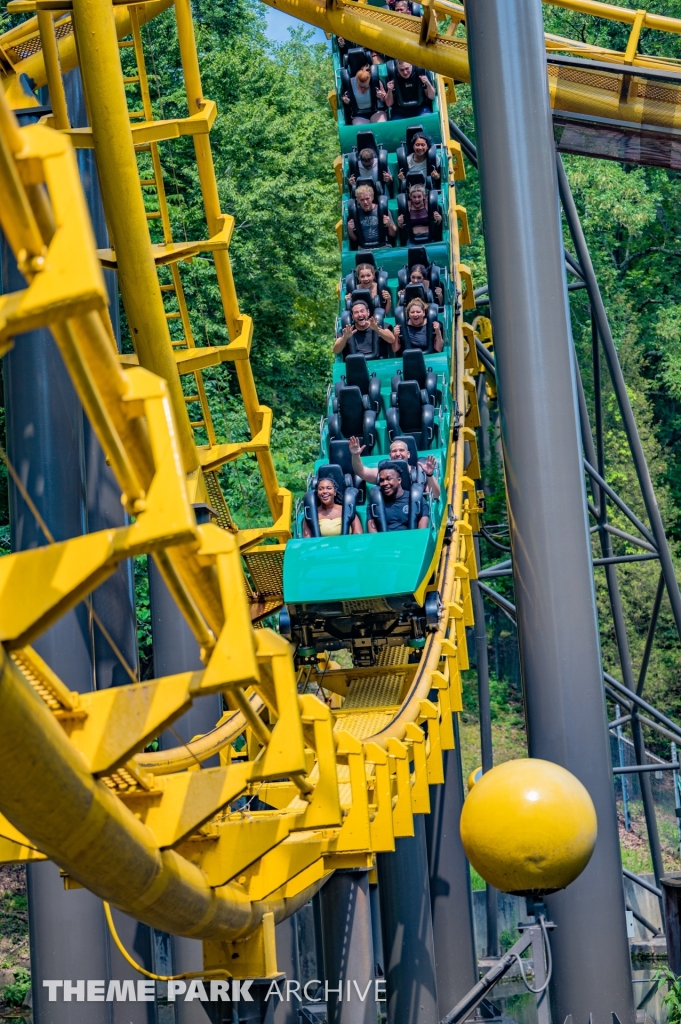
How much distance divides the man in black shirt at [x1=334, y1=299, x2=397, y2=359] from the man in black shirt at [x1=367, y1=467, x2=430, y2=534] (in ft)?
9.45

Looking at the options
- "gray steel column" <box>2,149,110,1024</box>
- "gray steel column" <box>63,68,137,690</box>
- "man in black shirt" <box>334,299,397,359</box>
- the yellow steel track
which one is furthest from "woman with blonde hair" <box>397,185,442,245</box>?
"gray steel column" <box>2,149,110,1024</box>

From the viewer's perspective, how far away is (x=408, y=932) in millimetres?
9188

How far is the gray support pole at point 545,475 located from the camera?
531cm

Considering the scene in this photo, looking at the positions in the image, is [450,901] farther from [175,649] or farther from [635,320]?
[635,320]

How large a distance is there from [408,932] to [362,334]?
5.07 metres

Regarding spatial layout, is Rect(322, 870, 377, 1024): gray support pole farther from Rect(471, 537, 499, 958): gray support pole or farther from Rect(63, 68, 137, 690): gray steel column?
Rect(471, 537, 499, 958): gray support pole

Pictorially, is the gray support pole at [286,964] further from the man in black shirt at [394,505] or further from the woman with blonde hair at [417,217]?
the woman with blonde hair at [417,217]

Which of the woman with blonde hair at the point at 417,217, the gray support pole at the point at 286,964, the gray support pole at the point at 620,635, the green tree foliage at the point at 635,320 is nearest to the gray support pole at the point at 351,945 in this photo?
the gray support pole at the point at 286,964

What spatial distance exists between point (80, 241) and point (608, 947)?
153 inches

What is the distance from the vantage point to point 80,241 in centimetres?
260

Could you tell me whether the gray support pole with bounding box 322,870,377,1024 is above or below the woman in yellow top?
Result: below

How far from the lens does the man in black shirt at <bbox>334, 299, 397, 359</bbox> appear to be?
1140cm

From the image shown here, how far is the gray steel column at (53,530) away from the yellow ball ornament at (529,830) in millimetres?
4006

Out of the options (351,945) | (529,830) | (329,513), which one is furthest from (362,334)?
(529,830)
